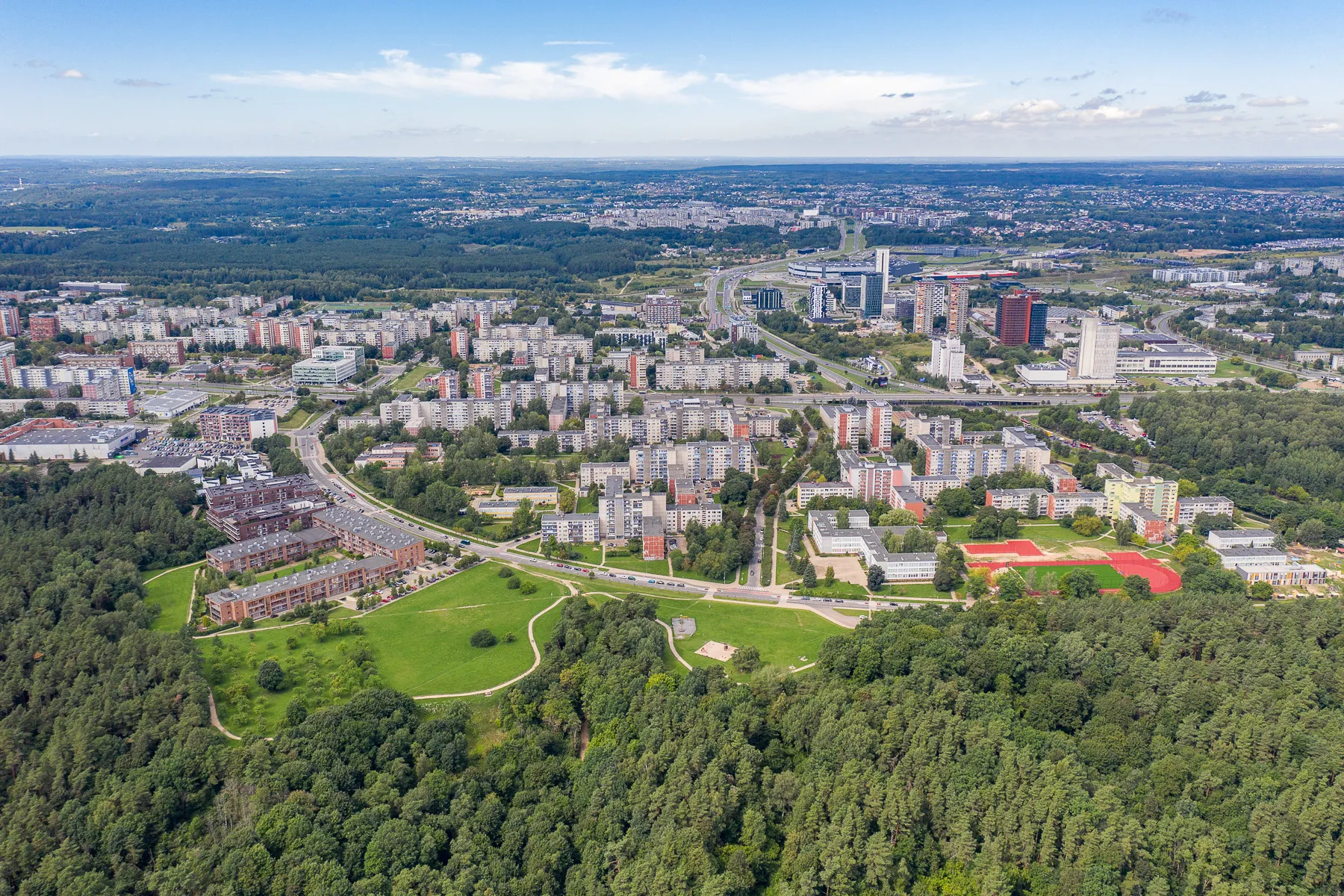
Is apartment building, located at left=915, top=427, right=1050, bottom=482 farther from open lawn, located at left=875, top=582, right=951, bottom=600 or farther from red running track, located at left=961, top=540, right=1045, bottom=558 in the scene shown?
open lawn, located at left=875, top=582, right=951, bottom=600

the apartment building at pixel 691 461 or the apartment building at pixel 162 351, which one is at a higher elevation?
the apartment building at pixel 162 351

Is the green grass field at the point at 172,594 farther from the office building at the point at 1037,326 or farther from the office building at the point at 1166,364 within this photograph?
the office building at the point at 1037,326

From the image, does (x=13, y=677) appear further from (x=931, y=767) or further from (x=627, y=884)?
(x=931, y=767)

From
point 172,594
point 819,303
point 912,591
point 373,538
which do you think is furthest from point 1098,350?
A: point 172,594

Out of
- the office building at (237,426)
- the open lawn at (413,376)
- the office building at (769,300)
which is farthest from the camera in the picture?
the office building at (769,300)

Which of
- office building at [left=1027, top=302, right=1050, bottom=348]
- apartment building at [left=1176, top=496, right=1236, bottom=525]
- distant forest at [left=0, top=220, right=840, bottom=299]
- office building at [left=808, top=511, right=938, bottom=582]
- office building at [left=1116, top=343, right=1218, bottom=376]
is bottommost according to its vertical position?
office building at [left=808, top=511, right=938, bottom=582]

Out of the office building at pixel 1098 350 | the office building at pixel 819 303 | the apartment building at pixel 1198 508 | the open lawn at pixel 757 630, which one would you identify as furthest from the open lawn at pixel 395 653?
the office building at pixel 819 303

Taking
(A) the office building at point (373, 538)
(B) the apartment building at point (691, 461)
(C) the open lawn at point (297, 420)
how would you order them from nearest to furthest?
1. (A) the office building at point (373, 538)
2. (B) the apartment building at point (691, 461)
3. (C) the open lawn at point (297, 420)

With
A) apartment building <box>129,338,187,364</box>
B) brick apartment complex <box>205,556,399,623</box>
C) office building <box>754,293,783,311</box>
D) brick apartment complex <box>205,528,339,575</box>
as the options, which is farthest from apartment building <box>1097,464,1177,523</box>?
apartment building <box>129,338,187,364</box>
